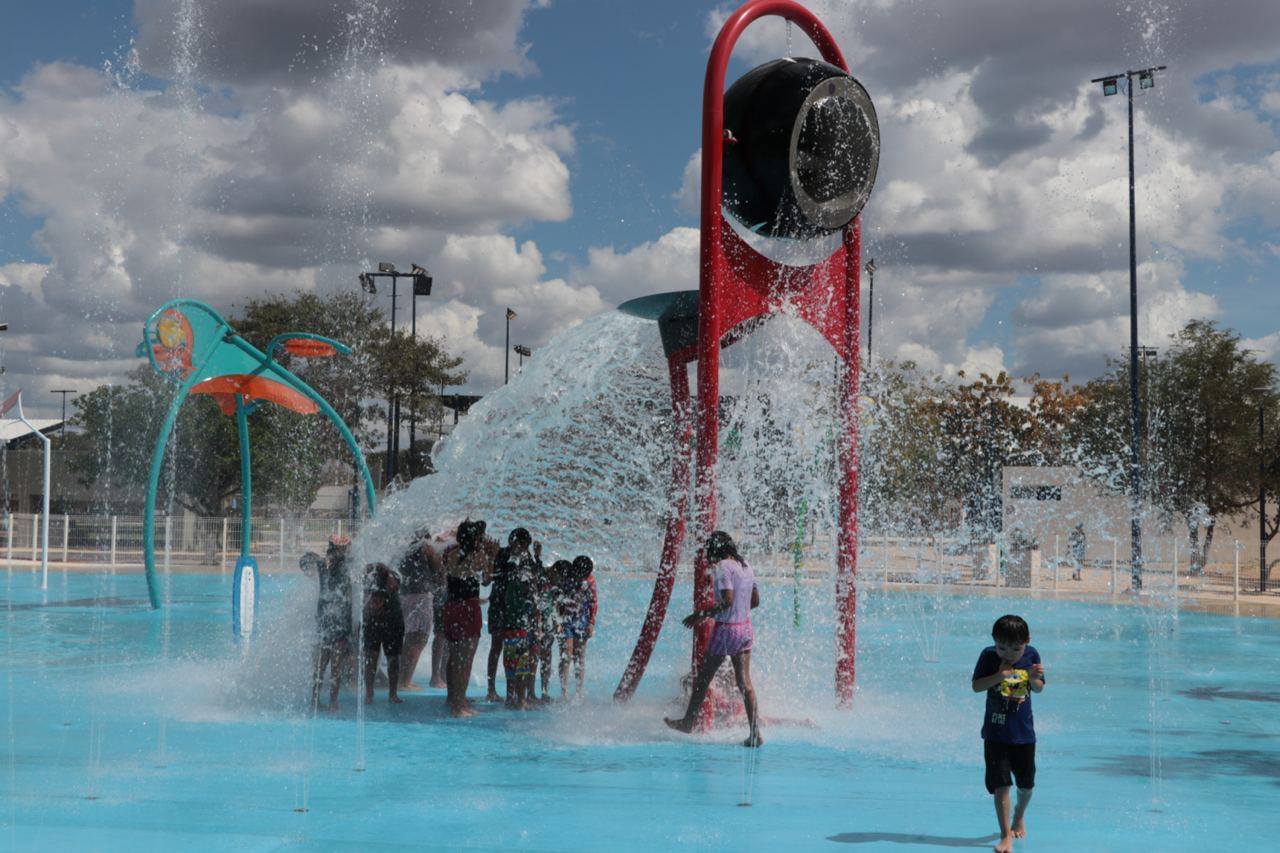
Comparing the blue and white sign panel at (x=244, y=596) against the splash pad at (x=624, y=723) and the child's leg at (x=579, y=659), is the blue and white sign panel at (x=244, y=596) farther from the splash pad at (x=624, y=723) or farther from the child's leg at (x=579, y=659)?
the child's leg at (x=579, y=659)

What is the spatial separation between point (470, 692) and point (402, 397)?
3165 centimetres

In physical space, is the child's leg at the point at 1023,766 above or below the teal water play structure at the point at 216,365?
below

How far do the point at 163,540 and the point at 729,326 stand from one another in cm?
2537

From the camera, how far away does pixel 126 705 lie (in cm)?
980

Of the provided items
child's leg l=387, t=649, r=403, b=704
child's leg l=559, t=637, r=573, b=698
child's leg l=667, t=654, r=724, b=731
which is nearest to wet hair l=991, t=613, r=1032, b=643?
child's leg l=667, t=654, r=724, b=731

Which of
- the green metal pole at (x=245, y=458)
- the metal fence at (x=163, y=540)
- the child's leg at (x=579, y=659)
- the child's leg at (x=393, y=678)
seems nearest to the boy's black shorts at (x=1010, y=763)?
the child's leg at (x=579, y=659)

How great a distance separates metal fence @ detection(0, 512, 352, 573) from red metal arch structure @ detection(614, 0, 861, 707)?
66.9 feet

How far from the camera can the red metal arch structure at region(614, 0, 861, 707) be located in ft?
28.8

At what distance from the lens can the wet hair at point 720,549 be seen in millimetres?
8250

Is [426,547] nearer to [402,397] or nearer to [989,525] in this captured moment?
[989,525]

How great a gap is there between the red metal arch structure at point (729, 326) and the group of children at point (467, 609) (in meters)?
0.89

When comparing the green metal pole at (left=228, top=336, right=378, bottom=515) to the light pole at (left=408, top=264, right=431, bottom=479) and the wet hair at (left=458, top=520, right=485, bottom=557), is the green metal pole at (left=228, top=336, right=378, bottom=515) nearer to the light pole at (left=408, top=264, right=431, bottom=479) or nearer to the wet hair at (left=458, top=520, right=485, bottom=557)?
the wet hair at (left=458, top=520, right=485, bottom=557)

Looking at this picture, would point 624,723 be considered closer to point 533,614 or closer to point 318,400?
point 533,614

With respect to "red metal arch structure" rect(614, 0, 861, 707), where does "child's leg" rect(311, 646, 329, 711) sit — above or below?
below
